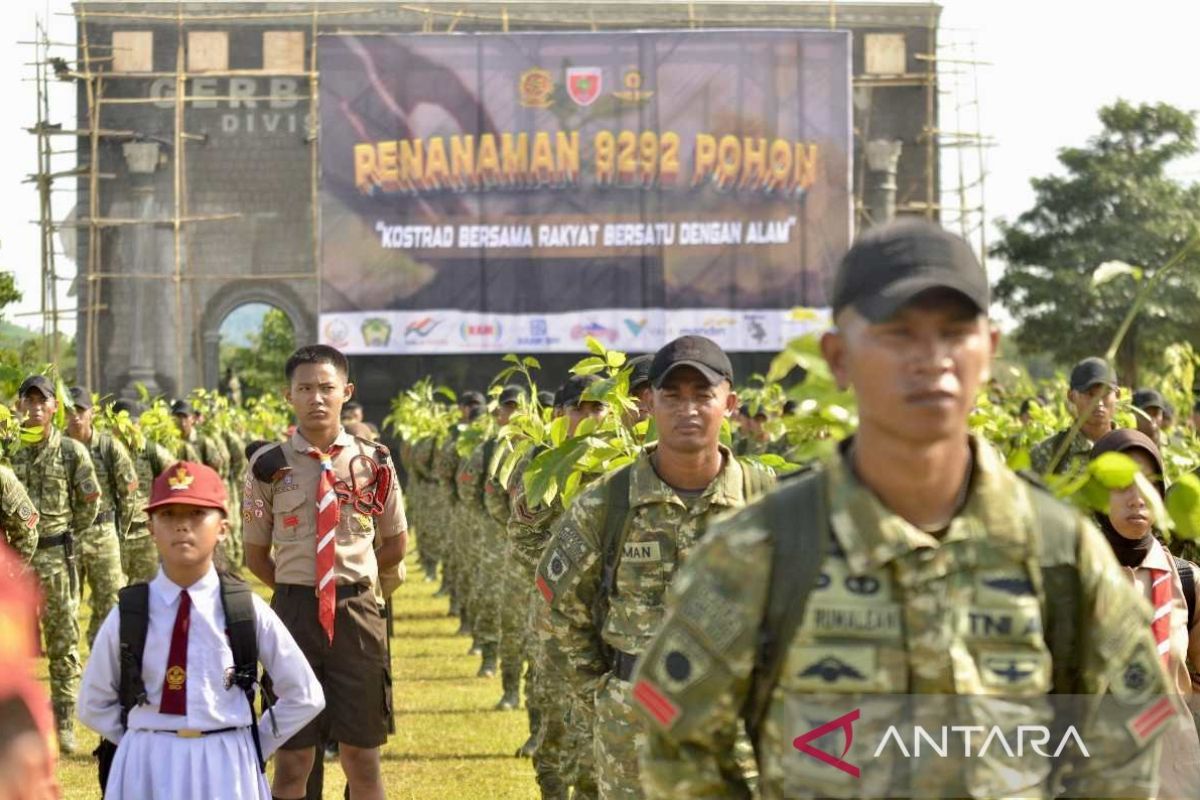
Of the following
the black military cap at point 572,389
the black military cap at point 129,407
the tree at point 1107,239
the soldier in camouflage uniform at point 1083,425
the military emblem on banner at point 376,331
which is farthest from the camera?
the tree at point 1107,239

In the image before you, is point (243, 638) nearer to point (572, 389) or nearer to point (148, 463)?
point (572, 389)

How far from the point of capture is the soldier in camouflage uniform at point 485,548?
12727 mm

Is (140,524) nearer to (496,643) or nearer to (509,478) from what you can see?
(496,643)

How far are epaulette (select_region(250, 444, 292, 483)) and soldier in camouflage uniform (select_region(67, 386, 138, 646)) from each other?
4.82 m

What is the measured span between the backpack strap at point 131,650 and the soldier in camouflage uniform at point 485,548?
21.9ft

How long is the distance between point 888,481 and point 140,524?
11817mm

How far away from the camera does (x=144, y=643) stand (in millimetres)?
5355

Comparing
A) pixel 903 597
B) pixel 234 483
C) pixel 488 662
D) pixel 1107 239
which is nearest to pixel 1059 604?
pixel 903 597

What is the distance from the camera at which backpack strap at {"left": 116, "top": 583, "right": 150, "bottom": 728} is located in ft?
17.4

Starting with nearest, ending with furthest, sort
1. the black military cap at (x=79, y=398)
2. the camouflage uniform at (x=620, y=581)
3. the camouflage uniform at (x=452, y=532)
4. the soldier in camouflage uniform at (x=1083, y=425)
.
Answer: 1. the camouflage uniform at (x=620, y=581)
2. the soldier in camouflage uniform at (x=1083, y=425)
3. the black military cap at (x=79, y=398)
4. the camouflage uniform at (x=452, y=532)

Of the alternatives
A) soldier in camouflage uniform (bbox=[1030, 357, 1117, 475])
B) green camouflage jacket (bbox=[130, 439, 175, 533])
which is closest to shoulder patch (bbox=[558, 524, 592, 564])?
soldier in camouflage uniform (bbox=[1030, 357, 1117, 475])

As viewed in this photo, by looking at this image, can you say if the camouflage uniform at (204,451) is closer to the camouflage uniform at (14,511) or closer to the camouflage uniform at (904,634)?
the camouflage uniform at (14,511)

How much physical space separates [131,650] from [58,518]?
20.5 feet


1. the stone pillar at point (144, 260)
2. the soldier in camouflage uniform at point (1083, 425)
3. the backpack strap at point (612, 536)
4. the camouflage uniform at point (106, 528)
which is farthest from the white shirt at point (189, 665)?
the stone pillar at point (144, 260)
